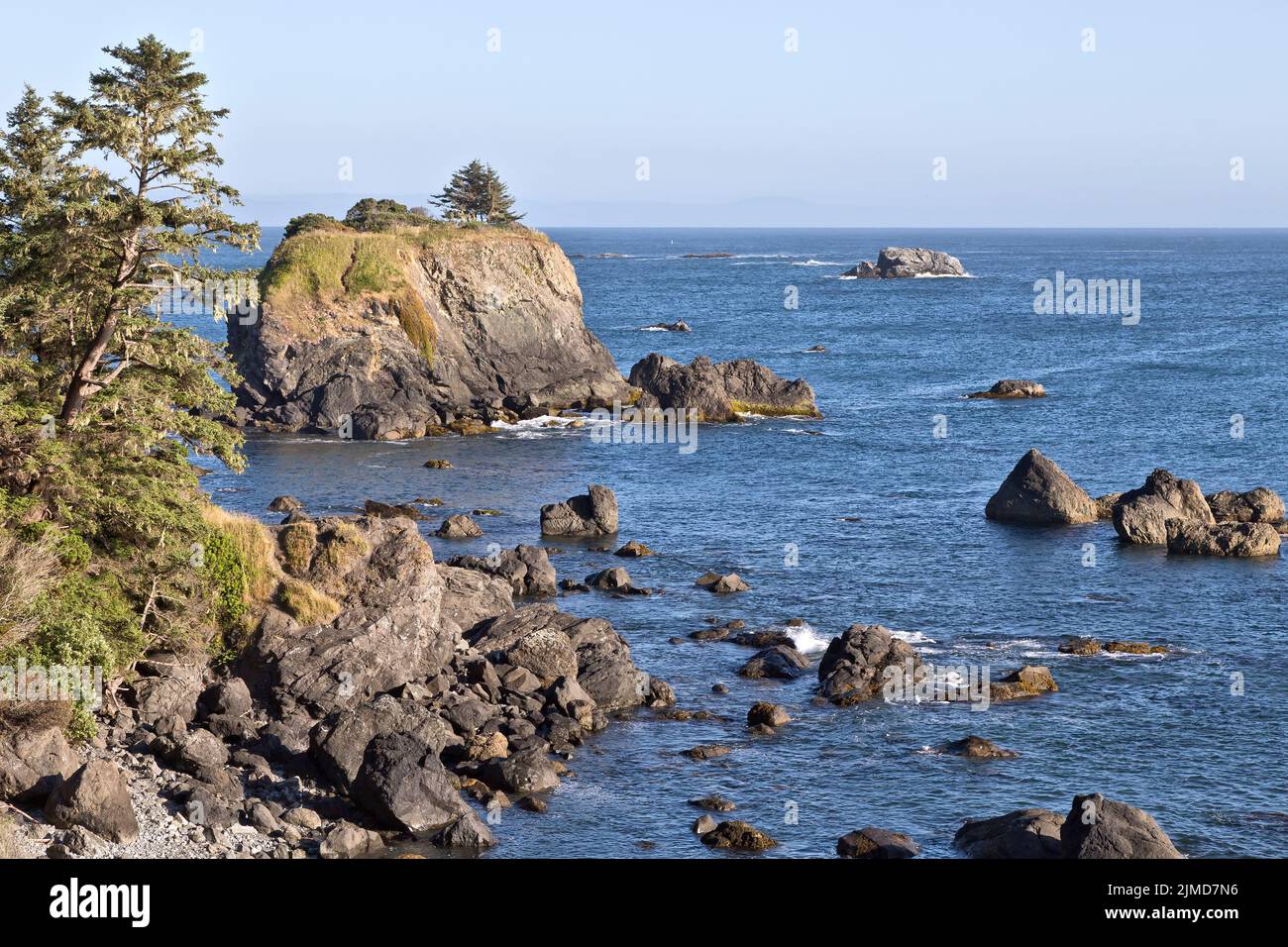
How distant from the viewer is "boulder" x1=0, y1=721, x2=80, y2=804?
32.8 meters

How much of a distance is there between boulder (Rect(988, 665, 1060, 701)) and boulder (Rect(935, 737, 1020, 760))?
501 cm

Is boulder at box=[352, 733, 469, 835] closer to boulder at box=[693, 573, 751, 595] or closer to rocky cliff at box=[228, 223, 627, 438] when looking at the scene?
boulder at box=[693, 573, 751, 595]

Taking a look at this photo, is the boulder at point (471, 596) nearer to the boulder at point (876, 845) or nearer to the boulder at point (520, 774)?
the boulder at point (520, 774)

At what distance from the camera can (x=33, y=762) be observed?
33625 millimetres

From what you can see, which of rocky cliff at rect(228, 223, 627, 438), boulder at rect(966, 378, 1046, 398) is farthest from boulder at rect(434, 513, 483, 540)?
boulder at rect(966, 378, 1046, 398)

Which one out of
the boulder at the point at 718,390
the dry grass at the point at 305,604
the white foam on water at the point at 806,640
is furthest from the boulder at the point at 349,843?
the boulder at the point at 718,390

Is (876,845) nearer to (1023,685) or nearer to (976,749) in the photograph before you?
(976,749)

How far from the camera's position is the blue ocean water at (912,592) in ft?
129

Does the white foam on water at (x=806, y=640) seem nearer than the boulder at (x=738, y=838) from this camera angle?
No

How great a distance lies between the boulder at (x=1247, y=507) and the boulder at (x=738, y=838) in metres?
48.0

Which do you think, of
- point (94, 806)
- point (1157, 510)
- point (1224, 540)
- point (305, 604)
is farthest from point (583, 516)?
point (94, 806)

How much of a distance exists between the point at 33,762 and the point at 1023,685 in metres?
33.1
